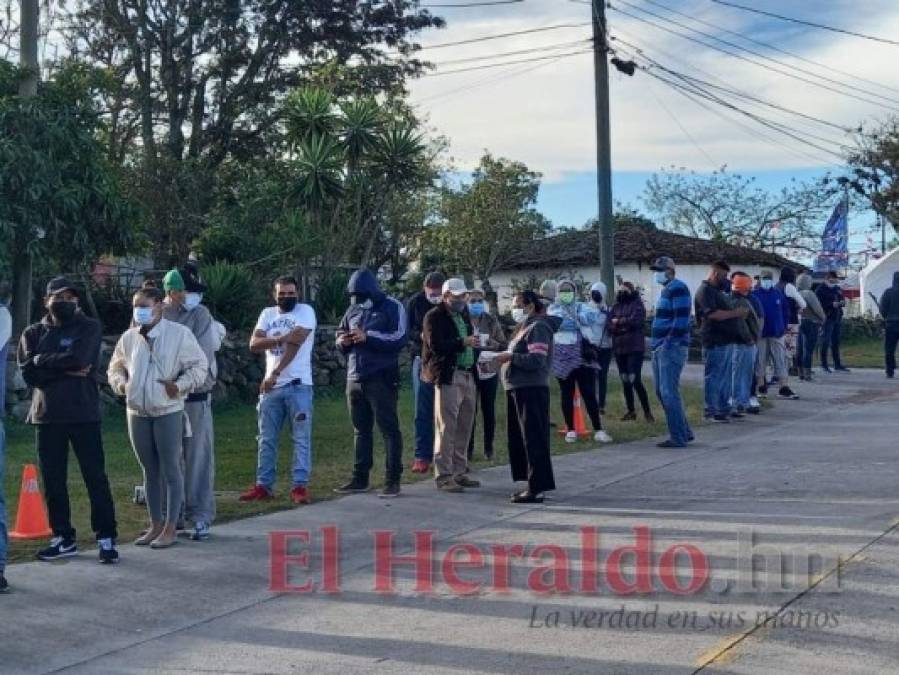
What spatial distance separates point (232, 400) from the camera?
17.7 metres

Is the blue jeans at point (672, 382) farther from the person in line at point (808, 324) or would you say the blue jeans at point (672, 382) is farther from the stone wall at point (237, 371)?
the person in line at point (808, 324)

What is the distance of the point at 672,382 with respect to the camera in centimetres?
1348

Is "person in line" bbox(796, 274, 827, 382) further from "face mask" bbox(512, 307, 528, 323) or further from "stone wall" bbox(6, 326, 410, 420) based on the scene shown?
"face mask" bbox(512, 307, 528, 323)

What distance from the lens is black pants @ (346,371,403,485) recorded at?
10.7m

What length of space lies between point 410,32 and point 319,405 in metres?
17.8

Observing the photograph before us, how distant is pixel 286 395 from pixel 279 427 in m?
0.29

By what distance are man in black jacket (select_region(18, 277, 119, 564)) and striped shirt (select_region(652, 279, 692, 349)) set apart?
7034 mm

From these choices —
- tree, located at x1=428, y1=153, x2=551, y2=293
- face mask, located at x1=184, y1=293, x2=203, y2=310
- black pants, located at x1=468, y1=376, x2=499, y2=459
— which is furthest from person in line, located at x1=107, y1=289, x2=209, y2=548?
tree, located at x1=428, y1=153, x2=551, y2=293

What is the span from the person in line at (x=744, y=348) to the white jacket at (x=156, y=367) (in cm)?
873

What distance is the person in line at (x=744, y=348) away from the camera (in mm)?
Result: 15828

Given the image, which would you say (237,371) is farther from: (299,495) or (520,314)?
(520,314)

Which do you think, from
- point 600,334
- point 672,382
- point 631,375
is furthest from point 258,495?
point 631,375

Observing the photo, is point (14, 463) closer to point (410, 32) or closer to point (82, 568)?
point (82, 568)

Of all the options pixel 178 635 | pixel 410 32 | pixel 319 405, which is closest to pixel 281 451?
pixel 319 405
